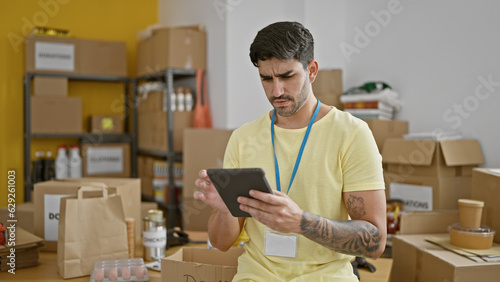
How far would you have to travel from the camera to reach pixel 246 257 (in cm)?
133

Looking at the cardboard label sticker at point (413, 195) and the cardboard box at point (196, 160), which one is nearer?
the cardboard label sticker at point (413, 195)

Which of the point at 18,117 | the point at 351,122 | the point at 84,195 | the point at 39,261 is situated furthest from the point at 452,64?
the point at 18,117

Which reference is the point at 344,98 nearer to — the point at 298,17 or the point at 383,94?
the point at 383,94

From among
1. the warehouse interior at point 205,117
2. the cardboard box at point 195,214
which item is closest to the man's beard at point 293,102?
the warehouse interior at point 205,117

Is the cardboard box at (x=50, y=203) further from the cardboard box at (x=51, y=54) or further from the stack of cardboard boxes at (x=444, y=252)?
the cardboard box at (x=51, y=54)

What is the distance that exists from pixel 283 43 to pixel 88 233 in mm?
1012

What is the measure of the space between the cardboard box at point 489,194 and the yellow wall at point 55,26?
10.8 feet

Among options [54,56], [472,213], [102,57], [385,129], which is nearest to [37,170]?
[54,56]

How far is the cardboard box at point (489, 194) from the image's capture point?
1764 mm

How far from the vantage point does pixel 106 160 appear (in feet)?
12.8

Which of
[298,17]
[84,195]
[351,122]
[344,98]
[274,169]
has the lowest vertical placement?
[84,195]

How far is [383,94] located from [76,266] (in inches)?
76.8

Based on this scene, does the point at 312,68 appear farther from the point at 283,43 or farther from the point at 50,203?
the point at 50,203

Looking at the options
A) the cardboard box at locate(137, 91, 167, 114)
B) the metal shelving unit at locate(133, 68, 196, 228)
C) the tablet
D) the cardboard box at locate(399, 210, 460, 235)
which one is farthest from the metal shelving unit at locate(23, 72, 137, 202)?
the tablet
